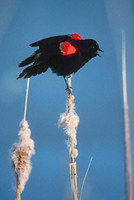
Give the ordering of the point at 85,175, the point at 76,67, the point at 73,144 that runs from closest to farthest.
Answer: the point at 85,175 → the point at 73,144 → the point at 76,67

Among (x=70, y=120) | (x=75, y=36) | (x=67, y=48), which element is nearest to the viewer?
(x=70, y=120)

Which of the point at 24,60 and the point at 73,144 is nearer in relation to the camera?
the point at 73,144

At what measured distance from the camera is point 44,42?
1689 mm

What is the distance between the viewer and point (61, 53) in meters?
1.66

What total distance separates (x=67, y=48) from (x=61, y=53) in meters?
0.05

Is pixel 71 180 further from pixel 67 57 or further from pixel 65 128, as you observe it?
pixel 67 57

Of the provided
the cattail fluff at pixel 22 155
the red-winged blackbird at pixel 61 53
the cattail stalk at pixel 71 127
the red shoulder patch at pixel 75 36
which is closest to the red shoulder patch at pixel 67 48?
the red-winged blackbird at pixel 61 53

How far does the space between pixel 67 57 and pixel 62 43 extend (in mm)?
103

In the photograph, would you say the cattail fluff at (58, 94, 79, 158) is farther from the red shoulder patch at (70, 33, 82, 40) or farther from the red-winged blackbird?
the red shoulder patch at (70, 33, 82, 40)

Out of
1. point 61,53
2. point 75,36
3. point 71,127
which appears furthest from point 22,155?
point 75,36

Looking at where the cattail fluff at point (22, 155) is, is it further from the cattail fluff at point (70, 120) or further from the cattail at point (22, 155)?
the cattail fluff at point (70, 120)

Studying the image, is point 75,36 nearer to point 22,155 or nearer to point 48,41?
point 48,41

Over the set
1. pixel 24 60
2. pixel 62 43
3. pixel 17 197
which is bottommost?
pixel 17 197

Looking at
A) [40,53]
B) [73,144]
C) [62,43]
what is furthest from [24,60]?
[73,144]
